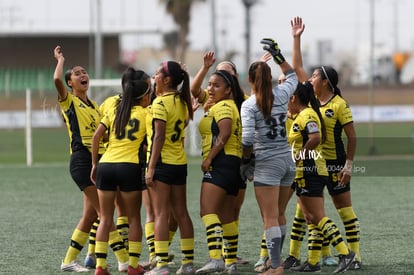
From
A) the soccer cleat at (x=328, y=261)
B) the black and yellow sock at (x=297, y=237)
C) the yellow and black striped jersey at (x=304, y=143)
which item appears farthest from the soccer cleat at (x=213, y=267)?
the soccer cleat at (x=328, y=261)

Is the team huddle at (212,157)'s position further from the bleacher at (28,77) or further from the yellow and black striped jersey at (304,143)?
the bleacher at (28,77)

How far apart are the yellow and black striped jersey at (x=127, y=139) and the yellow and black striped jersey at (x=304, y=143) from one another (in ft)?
5.16

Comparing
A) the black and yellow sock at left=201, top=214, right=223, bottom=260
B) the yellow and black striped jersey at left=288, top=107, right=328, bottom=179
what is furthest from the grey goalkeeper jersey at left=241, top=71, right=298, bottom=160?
the black and yellow sock at left=201, top=214, right=223, bottom=260

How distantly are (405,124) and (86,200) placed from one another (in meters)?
39.9

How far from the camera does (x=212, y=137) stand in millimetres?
9102

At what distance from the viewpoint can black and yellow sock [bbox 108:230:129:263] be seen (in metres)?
9.40

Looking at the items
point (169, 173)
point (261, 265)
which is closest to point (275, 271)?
point (261, 265)

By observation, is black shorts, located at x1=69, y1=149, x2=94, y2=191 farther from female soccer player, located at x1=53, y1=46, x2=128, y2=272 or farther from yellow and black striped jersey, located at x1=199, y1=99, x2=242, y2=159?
yellow and black striped jersey, located at x1=199, y1=99, x2=242, y2=159

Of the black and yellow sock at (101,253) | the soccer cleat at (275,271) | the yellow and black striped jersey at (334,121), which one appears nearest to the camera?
the soccer cleat at (275,271)

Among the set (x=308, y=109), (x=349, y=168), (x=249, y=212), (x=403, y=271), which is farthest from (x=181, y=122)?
(x=249, y=212)

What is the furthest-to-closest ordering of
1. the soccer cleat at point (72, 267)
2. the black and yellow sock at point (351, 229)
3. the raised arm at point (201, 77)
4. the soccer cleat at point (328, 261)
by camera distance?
1. the soccer cleat at point (328, 261)
2. the black and yellow sock at point (351, 229)
3. the soccer cleat at point (72, 267)
4. the raised arm at point (201, 77)

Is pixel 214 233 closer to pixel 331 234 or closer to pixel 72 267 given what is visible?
pixel 331 234

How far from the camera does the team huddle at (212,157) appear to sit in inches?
346

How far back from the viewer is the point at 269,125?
28.8ft
